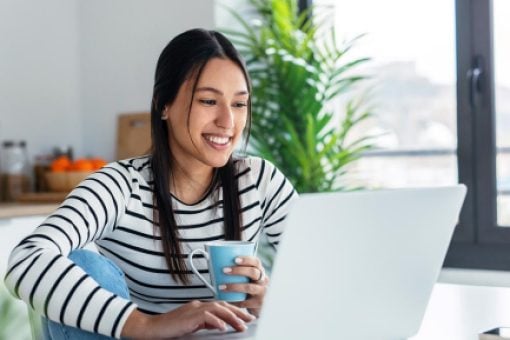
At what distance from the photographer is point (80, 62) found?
376 centimetres

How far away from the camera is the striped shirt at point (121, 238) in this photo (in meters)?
1.26

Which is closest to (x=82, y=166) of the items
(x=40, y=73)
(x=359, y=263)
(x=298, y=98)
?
(x=40, y=73)

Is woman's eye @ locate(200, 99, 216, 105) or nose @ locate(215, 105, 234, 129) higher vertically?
woman's eye @ locate(200, 99, 216, 105)

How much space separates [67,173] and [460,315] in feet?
7.52

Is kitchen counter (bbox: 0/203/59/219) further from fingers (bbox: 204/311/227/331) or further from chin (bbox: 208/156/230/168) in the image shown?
fingers (bbox: 204/311/227/331)

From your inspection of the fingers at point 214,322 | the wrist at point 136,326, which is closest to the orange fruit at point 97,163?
the wrist at point 136,326

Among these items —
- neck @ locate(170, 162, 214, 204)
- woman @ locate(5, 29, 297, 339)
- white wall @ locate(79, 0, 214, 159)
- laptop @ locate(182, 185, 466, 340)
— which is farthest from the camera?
white wall @ locate(79, 0, 214, 159)

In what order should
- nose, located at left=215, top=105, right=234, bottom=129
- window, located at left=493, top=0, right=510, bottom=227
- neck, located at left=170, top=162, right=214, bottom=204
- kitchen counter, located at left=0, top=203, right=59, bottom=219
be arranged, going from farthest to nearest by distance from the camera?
1. window, located at left=493, top=0, right=510, bottom=227
2. kitchen counter, located at left=0, top=203, right=59, bottom=219
3. neck, located at left=170, top=162, right=214, bottom=204
4. nose, located at left=215, top=105, right=234, bottom=129

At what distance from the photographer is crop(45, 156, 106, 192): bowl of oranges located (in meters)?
3.32

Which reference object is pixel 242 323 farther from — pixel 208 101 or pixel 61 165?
pixel 61 165

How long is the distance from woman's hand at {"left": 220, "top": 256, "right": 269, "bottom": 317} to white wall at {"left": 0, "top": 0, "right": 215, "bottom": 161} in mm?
2236

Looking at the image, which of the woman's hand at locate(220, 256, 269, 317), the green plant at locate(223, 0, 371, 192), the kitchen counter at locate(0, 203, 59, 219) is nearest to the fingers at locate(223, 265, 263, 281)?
the woman's hand at locate(220, 256, 269, 317)

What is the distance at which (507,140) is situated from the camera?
3.11 metres

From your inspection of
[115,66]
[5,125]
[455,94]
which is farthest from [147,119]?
[455,94]
